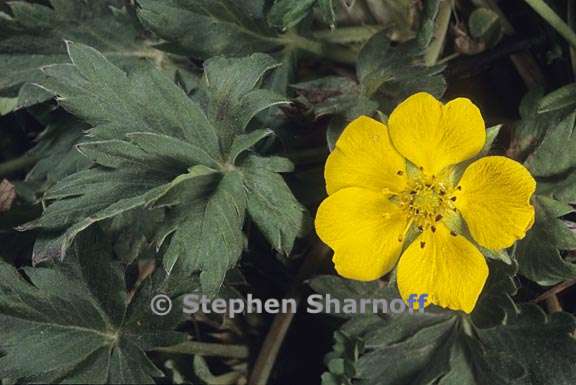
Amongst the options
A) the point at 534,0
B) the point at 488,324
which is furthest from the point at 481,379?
the point at 534,0

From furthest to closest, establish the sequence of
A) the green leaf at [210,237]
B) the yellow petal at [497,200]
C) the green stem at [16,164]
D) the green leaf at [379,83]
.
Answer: the green stem at [16,164] < the green leaf at [379,83] < the green leaf at [210,237] < the yellow petal at [497,200]

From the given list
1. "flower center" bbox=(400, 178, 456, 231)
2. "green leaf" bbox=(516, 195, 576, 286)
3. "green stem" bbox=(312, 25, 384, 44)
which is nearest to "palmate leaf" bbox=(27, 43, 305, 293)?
"flower center" bbox=(400, 178, 456, 231)

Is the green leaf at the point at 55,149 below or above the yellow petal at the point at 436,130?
below

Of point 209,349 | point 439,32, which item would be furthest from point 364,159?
point 209,349

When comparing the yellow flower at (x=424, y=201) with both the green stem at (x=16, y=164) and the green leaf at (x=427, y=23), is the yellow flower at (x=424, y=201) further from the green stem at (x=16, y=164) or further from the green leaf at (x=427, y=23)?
the green stem at (x=16, y=164)

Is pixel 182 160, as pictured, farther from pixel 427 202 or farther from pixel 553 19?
pixel 553 19

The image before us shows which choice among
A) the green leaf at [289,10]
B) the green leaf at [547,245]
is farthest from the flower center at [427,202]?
the green leaf at [289,10]
